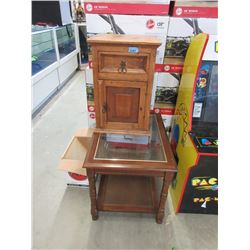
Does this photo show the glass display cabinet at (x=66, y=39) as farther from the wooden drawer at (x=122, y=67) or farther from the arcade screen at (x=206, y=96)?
the arcade screen at (x=206, y=96)

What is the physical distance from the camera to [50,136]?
211 cm

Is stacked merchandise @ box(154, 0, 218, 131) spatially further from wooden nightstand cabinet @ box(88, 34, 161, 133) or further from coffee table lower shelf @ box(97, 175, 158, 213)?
coffee table lower shelf @ box(97, 175, 158, 213)

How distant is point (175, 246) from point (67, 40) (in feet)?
12.7

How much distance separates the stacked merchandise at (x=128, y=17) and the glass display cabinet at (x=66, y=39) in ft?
7.50

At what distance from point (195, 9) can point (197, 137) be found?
819 millimetres

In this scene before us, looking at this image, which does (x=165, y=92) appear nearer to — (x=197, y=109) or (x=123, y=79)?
(x=197, y=109)

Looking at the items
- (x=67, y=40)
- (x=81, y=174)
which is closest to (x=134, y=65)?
(x=81, y=174)

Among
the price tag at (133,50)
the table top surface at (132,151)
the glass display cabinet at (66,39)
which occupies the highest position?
the glass display cabinet at (66,39)

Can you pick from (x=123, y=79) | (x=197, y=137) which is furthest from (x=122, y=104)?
(x=197, y=137)

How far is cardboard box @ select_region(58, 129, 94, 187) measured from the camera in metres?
1.34

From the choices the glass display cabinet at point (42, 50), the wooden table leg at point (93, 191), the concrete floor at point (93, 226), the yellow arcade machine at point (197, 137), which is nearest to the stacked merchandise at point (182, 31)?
the yellow arcade machine at point (197, 137)

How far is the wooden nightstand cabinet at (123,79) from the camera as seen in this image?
2.96ft
